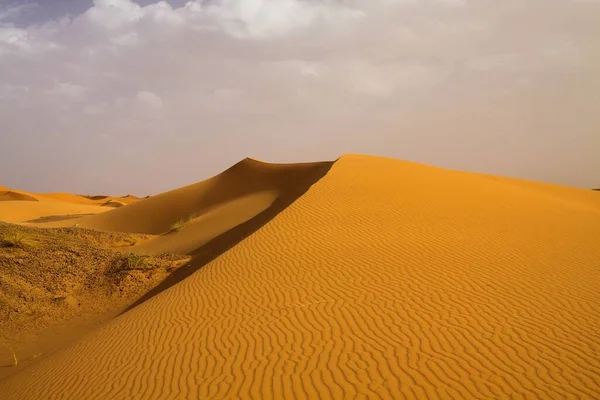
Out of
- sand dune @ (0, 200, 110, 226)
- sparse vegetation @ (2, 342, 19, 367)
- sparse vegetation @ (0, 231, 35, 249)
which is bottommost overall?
sparse vegetation @ (2, 342, 19, 367)

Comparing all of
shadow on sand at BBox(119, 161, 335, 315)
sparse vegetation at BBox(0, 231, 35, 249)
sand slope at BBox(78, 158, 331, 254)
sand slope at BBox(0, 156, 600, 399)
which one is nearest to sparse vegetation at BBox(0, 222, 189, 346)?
sparse vegetation at BBox(0, 231, 35, 249)

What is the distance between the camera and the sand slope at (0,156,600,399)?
4.66m

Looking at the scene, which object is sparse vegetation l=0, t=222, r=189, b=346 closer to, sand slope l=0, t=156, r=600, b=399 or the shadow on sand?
the shadow on sand

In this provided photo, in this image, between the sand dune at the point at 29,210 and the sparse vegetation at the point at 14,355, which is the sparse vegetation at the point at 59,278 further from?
the sand dune at the point at 29,210

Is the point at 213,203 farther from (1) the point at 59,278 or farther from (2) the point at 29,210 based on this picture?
(2) the point at 29,210

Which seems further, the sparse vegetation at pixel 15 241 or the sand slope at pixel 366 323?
the sparse vegetation at pixel 15 241

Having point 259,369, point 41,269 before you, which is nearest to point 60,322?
point 41,269

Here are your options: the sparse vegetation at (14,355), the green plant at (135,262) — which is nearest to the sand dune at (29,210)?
the green plant at (135,262)

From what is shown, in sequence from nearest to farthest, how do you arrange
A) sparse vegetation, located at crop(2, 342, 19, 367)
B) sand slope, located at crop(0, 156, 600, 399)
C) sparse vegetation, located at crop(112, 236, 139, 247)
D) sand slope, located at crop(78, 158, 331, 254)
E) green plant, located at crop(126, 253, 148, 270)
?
sand slope, located at crop(0, 156, 600, 399)
sparse vegetation, located at crop(2, 342, 19, 367)
green plant, located at crop(126, 253, 148, 270)
sparse vegetation, located at crop(112, 236, 139, 247)
sand slope, located at crop(78, 158, 331, 254)

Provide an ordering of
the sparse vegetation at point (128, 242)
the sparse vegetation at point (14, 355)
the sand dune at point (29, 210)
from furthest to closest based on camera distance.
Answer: the sand dune at point (29, 210), the sparse vegetation at point (128, 242), the sparse vegetation at point (14, 355)

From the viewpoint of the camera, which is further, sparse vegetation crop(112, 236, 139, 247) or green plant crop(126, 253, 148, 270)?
sparse vegetation crop(112, 236, 139, 247)

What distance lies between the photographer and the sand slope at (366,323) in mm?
4660

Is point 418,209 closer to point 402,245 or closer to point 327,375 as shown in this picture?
point 402,245

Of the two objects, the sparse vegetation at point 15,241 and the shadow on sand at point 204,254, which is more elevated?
the sparse vegetation at point 15,241
